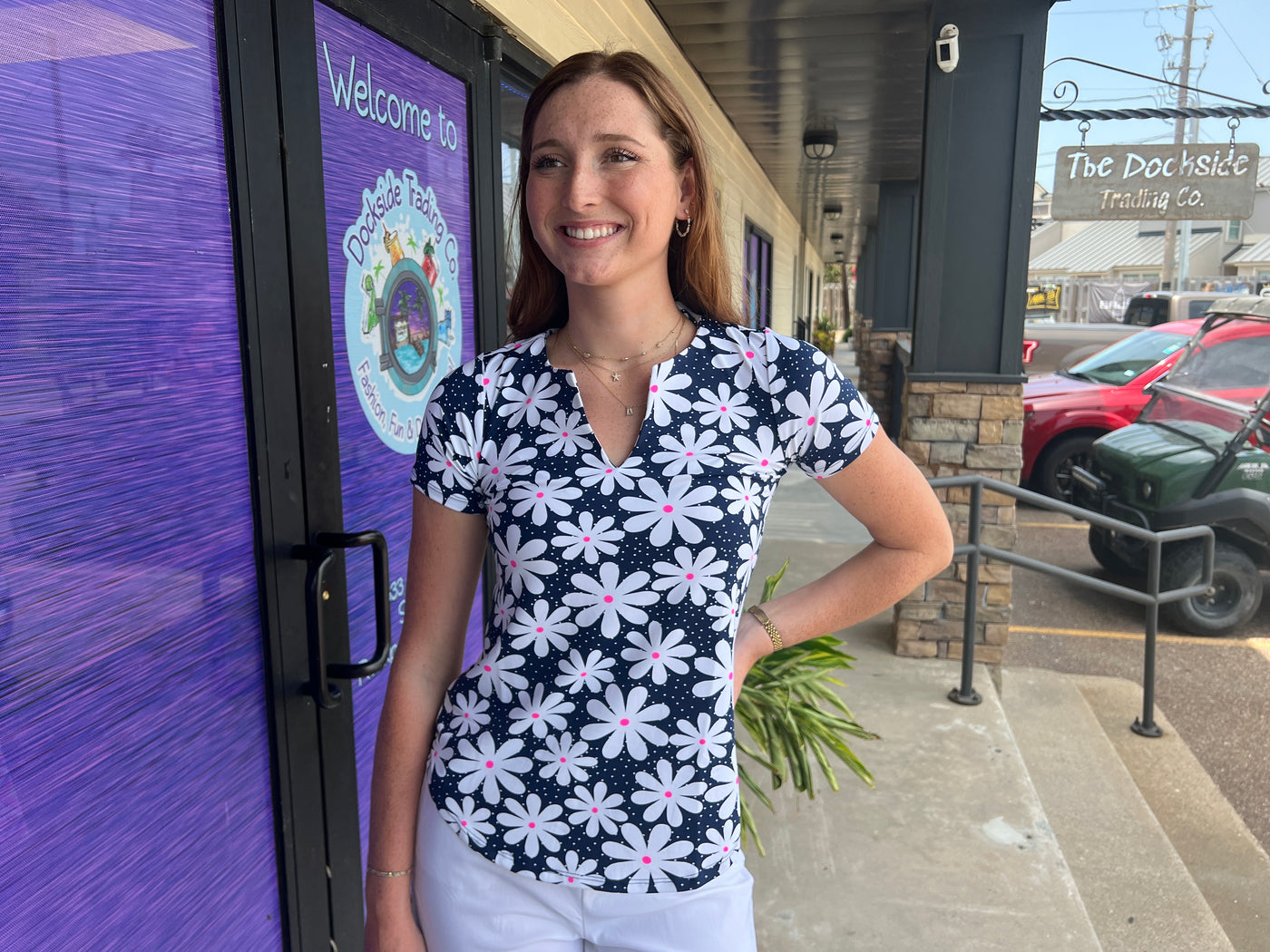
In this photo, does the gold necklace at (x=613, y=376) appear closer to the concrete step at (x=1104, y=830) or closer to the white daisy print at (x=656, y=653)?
the white daisy print at (x=656, y=653)

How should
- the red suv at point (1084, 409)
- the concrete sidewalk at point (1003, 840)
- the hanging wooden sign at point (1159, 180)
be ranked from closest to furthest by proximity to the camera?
1. the concrete sidewalk at point (1003, 840)
2. the hanging wooden sign at point (1159, 180)
3. the red suv at point (1084, 409)

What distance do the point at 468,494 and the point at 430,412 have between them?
0.38 ft

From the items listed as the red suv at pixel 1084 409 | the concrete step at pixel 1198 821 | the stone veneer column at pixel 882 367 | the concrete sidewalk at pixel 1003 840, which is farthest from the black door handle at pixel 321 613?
the stone veneer column at pixel 882 367

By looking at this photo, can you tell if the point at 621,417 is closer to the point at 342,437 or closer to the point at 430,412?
the point at 430,412

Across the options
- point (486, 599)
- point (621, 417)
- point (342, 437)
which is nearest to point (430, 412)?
point (621, 417)

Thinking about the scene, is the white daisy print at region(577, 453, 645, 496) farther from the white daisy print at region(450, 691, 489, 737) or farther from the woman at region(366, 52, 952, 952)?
the white daisy print at region(450, 691, 489, 737)

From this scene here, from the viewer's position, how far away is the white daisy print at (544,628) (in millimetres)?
1137

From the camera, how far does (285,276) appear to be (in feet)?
5.39

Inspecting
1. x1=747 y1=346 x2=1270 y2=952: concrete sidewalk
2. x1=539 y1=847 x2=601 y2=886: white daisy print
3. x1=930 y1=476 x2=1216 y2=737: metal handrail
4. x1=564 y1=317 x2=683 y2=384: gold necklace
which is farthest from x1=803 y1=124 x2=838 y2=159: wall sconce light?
x1=539 y1=847 x2=601 y2=886: white daisy print

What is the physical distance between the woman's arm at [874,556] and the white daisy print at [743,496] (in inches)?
5.1

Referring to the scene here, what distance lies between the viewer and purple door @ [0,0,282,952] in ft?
3.64

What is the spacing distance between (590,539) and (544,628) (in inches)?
4.8

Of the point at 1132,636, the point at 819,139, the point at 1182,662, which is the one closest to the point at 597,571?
the point at 1182,662

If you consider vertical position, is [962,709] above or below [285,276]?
below
